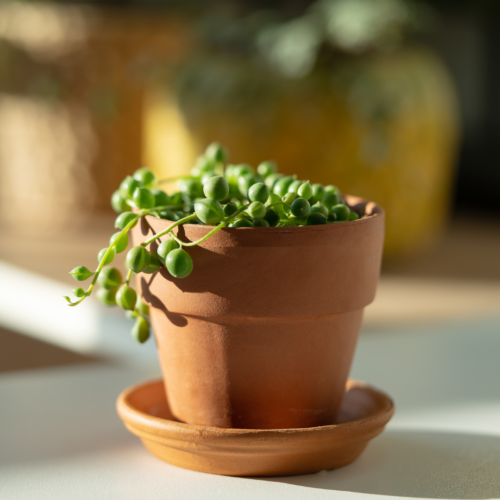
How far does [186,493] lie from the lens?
460mm

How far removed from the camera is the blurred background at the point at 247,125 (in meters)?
1.57

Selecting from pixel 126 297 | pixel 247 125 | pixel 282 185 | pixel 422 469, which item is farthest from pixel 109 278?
pixel 247 125

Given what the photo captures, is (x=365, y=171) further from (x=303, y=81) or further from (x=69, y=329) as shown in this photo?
(x=69, y=329)

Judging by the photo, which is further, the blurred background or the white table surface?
the blurred background

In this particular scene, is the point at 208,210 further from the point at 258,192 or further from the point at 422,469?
the point at 422,469

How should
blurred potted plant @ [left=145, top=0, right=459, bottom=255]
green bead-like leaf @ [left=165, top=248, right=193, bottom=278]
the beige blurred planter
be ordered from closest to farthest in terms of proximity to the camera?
green bead-like leaf @ [left=165, top=248, right=193, bottom=278] < blurred potted plant @ [left=145, top=0, right=459, bottom=255] < the beige blurred planter

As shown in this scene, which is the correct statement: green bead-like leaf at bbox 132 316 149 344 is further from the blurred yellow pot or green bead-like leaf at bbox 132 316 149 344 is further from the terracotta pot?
the blurred yellow pot

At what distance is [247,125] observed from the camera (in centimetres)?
179

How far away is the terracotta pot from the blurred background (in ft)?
1.08

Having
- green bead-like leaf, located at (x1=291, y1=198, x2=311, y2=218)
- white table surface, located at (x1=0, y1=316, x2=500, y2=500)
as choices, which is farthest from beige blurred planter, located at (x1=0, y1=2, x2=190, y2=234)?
green bead-like leaf, located at (x1=291, y1=198, x2=311, y2=218)

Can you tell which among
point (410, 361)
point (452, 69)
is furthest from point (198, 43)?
point (410, 361)

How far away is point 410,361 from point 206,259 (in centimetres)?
39

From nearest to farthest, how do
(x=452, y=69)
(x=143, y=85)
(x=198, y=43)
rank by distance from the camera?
(x=198, y=43) < (x=143, y=85) < (x=452, y=69)

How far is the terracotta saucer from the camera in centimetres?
46
